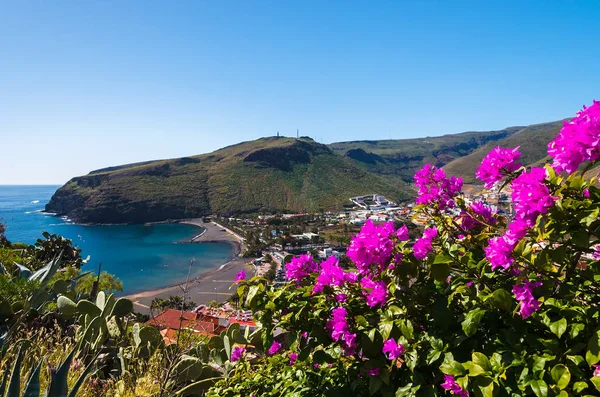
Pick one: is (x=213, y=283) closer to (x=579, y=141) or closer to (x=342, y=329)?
(x=342, y=329)

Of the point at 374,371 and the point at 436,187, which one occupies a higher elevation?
the point at 436,187

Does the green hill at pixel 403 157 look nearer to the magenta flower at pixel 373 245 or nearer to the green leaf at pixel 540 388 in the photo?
the magenta flower at pixel 373 245

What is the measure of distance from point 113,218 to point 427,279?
90.5 metres

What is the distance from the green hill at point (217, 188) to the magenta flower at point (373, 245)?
277 ft

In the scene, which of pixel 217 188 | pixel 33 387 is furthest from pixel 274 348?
pixel 217 188

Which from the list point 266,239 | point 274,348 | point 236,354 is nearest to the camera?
point 274,348

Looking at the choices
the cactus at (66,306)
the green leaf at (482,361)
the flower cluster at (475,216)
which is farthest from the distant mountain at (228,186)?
the green leaf at (482,361)

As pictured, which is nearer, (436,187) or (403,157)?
(436,187)

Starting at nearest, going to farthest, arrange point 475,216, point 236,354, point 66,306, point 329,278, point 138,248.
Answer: point 329,278
point 475,216
point 236,354
point 66,306
point 138,248

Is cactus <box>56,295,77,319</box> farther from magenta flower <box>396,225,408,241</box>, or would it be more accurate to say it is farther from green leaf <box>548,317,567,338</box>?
green leaf <box>548,317,567,338</box>

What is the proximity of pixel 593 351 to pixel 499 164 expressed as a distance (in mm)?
766

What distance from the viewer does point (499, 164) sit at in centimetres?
154

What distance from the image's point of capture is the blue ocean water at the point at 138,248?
44.1 metres

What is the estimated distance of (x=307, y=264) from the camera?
7.05 ft
